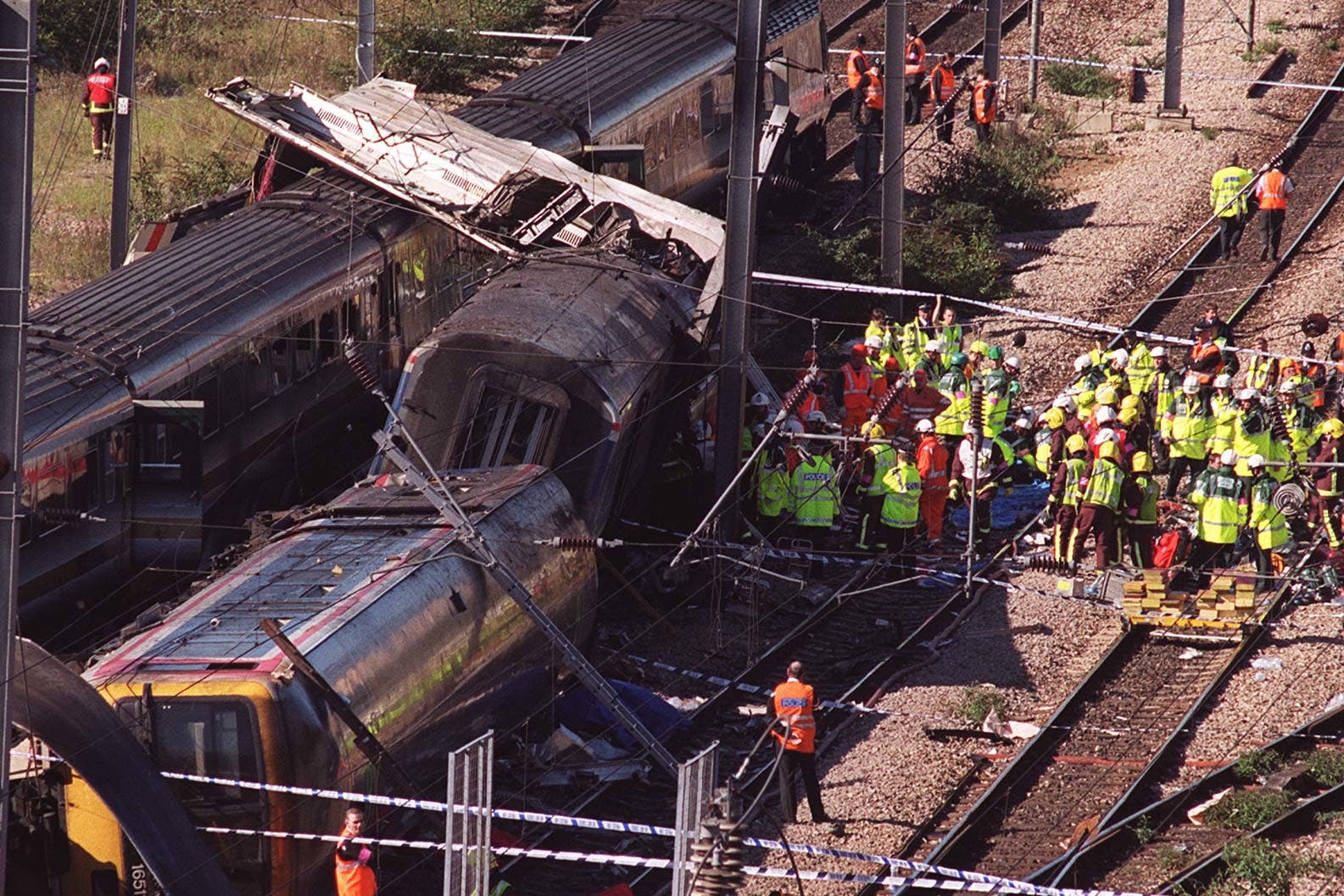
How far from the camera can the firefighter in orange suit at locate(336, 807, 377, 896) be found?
43.7 feet

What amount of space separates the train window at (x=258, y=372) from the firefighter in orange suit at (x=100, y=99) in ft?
36.7

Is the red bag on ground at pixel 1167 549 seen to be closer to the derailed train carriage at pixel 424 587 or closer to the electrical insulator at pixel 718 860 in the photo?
the derailed train carriage at pixel 424 587

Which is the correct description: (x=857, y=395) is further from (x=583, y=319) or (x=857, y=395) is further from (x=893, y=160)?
(x=893, y=160)

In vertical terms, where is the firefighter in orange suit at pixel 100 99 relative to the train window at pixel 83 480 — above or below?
above

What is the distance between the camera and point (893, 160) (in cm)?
2756

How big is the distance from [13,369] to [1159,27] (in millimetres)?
33391

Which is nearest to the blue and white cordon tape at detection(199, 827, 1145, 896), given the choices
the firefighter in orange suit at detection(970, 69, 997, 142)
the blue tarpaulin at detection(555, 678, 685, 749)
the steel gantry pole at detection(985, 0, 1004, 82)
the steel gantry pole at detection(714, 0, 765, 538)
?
the blue tarpaulin at detection(555, 678, 685, 749)

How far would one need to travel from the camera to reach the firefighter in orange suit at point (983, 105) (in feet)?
114

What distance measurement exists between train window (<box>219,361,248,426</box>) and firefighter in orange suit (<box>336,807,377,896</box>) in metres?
8.11

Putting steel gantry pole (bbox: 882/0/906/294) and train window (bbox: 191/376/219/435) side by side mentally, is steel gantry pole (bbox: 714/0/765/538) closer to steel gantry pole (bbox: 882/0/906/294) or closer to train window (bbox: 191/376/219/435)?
train window (bbox: 191/376/219/435)

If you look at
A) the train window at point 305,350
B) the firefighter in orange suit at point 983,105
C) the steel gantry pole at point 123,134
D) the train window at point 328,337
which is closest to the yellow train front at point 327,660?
the train window at point 305,350

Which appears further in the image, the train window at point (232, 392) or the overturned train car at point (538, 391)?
the train window at point (232, 392)

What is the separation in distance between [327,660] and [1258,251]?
2047cm

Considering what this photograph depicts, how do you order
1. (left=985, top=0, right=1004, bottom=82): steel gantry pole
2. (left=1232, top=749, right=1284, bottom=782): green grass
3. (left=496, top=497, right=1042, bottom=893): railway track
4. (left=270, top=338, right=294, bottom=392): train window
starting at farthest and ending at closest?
(left=985, top=0, right=1004, bottom=82): steel gantry pole, (left=270, top=338, right=294, bottom=392): train window, (left=1232, top=749, right=1284, bottom=782): green grass, (left=496, top=497, right=1042, bottom=893): railway track
